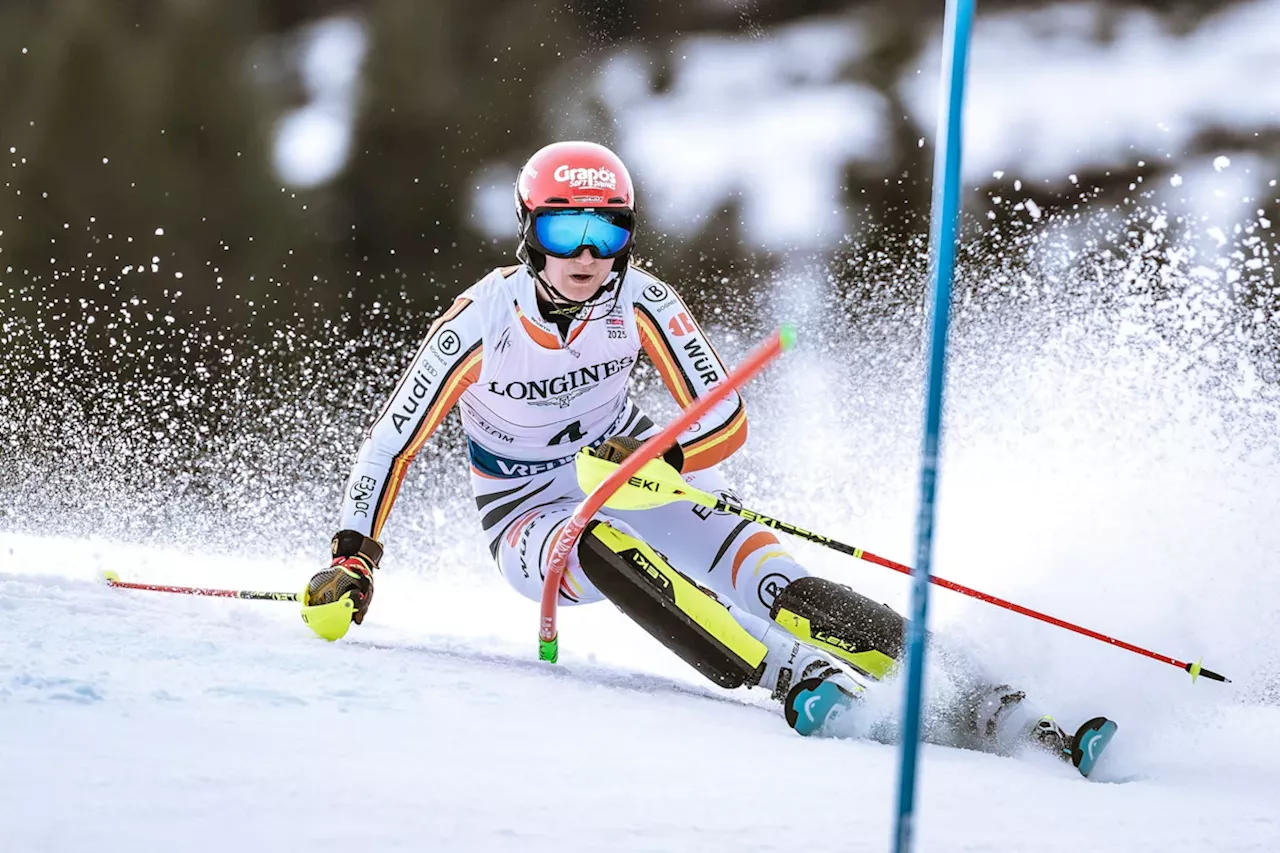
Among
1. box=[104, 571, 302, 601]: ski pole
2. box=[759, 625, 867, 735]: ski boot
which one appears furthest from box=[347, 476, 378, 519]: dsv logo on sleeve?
box=[759, 625, 867, 735]: ski boot

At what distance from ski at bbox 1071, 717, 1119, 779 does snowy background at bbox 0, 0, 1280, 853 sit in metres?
0.04

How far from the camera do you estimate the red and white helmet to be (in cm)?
250

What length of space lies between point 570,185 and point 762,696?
1251mm

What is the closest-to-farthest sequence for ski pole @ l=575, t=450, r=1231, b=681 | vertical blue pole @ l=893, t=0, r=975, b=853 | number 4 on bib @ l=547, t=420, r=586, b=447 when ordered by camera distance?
vertical blue pole @ l=893, t=0, r=975, b=853 → ski pole @ l=575, t=450, r=1231, b=681 → number 4 on bib @ l=547, t=420, r=586, b=447

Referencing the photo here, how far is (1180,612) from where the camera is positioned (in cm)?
255

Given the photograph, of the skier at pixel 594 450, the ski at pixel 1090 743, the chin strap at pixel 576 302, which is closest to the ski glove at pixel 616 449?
the skier at pixel 594 450

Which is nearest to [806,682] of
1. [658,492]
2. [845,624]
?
[845,624]

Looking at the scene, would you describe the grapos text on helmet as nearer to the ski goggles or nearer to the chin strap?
the ski goggles

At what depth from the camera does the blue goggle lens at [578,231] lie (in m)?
2.50

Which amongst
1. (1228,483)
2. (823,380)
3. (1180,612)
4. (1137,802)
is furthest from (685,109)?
(1137,802)

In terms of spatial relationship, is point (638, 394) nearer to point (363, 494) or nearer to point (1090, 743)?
point (363, 494)

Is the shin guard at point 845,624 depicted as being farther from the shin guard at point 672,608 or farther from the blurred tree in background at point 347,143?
the blurred tree in background at point 347,143

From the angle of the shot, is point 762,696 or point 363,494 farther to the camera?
point 762,696

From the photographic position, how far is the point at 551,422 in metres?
2.80
